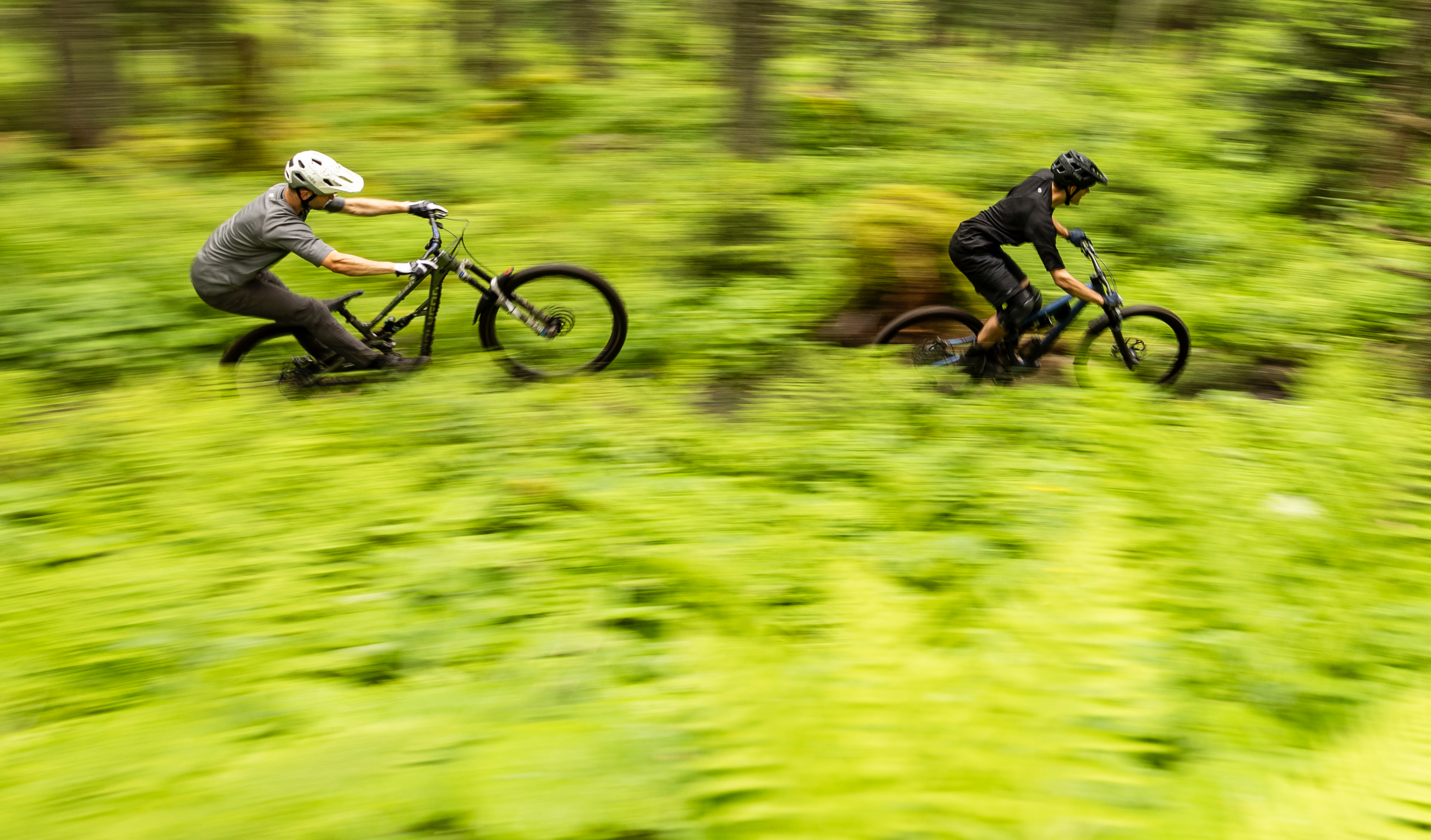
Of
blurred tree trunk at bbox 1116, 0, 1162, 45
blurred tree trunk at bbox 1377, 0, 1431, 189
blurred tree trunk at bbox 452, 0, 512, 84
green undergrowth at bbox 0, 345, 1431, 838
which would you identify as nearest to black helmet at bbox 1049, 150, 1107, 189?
green undergrowth at bbox 0, 345, 1431, 838

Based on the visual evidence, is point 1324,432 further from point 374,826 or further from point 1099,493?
point 374,826

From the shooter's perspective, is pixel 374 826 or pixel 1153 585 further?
pixel 1153 585

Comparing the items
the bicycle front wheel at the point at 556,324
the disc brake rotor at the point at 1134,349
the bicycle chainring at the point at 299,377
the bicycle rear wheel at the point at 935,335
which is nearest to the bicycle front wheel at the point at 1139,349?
the disc brake rotor at the point at 1134,349

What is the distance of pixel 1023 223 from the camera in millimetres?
6203

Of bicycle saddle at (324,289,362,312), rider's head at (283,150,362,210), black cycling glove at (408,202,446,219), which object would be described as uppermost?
rider's head at (283,150,362,210)

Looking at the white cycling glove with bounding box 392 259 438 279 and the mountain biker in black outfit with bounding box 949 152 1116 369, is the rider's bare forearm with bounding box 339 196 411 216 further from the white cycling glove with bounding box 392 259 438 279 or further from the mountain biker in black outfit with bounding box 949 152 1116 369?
the mountain biker in black outfit with bounding box 949 152 1116 369

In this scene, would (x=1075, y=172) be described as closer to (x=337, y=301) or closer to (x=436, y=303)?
(x=436, y=303)

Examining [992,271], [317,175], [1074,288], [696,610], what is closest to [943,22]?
[992,271]

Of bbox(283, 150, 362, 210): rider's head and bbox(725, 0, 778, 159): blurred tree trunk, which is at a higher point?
bbox(725, 0, 778, 159): blurred tree trunk

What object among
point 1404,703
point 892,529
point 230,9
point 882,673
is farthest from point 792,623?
point 230,9

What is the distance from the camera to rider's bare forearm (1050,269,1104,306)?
6059mm

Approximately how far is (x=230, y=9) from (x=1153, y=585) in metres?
13.1

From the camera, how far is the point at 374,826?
274 centimetres

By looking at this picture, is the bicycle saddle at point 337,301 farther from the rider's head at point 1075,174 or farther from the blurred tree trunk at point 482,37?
the blurred tree trunk at point 482,37
